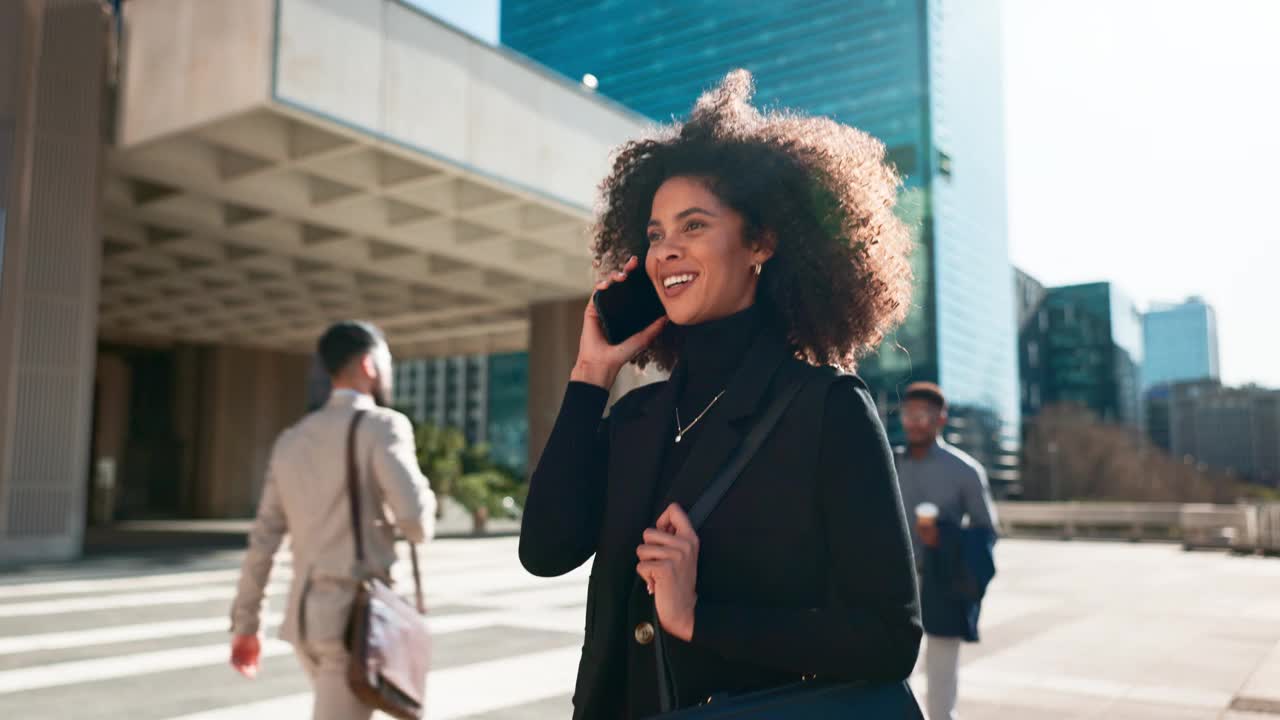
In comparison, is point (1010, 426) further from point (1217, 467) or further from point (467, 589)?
point (467, 589)

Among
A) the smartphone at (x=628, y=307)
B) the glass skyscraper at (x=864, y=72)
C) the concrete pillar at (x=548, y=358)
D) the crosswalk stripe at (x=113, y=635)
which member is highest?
the glass skyscraper at (x=864, y=72)

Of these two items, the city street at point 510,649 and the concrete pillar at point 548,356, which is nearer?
the city street at point 510,649

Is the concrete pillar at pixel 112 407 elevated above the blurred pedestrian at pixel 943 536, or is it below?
above

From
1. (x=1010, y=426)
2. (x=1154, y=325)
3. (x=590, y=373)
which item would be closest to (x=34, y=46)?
(x=590, y=373)

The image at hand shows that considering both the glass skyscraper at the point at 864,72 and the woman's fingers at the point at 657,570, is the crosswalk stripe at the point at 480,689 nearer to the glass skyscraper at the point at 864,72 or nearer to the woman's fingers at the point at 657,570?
the woman's fingers at the point at 657,570

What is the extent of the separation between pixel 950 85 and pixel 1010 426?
38.2m

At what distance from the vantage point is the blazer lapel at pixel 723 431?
1.67 m

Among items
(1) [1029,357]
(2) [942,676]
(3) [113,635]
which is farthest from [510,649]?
(1) [1029,357]

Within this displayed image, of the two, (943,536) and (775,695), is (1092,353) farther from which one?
(775,695)

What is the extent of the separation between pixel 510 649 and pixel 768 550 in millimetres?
6533

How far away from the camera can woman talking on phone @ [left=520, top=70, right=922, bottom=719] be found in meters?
1.54

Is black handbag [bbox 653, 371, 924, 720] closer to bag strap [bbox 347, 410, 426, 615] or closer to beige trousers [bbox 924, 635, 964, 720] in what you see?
bag strap [bbox 347, 410, 426, 615]

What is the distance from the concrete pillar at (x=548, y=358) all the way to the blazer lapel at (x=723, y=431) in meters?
24.9

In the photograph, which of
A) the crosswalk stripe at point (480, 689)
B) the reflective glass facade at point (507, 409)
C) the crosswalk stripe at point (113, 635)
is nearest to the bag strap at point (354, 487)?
the crosswalk stripe at point (480, 689)
